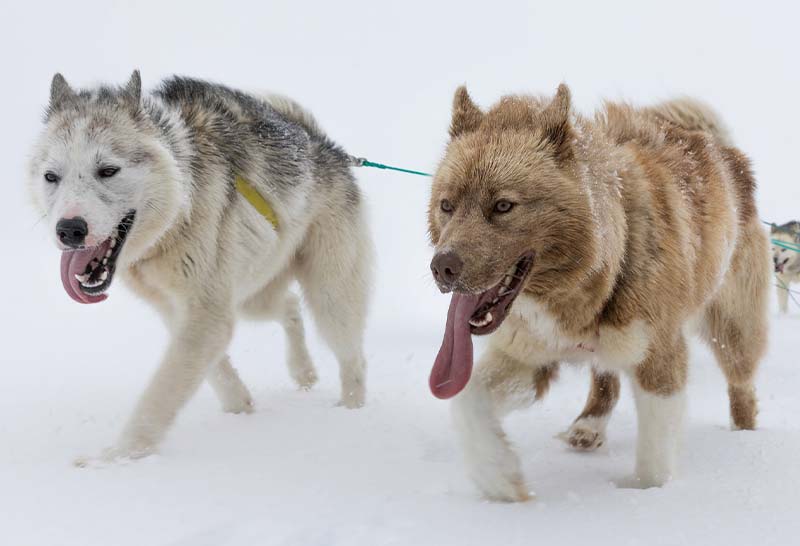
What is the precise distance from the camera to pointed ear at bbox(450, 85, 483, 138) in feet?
10.2

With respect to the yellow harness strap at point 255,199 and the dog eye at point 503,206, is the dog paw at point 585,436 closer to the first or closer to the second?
the dog eye at point 503,206

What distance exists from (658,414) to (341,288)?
246 centimetres

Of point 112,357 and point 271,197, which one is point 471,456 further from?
point 112,357

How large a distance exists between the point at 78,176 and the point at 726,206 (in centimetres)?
293

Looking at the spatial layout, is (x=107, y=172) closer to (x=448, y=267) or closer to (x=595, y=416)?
(x=448, y=267)

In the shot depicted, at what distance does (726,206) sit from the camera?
3.71 meters

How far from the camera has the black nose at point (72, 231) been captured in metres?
3.33

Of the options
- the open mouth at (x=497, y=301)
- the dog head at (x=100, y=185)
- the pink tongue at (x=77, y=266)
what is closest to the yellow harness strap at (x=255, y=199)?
the dog head at (x=100, y=185)

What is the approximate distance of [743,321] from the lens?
4188mm

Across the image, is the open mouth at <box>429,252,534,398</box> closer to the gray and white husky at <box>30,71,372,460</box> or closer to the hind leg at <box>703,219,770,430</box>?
the gray and white husky at <box>30,71,372,460</box>

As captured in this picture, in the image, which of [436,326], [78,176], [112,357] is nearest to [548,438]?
[78,176]

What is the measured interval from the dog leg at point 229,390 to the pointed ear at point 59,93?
5.25ft

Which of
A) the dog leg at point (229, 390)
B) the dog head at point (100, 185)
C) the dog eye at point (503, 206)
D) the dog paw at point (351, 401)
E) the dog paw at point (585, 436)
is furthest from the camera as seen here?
the dog paw at point (351, 401)

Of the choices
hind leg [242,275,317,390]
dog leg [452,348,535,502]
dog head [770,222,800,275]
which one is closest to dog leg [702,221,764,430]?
dog leg [452,348,535,502]
